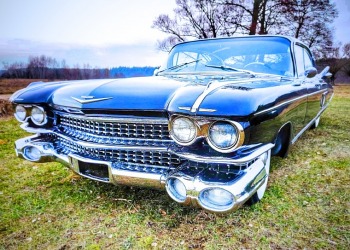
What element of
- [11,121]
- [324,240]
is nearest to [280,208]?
[324,240]

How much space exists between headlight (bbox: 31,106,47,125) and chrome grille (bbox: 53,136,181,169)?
0.49 metres

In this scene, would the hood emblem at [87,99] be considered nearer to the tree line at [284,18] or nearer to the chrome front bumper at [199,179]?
the chrome front bumper at [199,179]

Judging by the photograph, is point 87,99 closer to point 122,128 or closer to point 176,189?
point 122,128

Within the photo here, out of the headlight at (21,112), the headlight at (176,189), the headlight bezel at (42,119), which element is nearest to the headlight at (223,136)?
the headlight at (176,189)

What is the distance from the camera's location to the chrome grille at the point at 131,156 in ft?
7.00

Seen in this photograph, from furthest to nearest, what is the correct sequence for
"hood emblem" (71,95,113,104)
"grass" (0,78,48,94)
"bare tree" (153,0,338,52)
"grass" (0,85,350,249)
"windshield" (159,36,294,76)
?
"bare tree" (153,0,338,52) → "grass" (0,78,48,94) → "windshield" (159,36,294,76) → "hood emblem" (71,95,113,104) → "grass" (0,85,350,249)

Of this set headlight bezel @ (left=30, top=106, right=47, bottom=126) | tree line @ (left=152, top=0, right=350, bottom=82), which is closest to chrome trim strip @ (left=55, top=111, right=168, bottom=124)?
headlight bezel @ (left=30, top=106, right=47, bottom=126)

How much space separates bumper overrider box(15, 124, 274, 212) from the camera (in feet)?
5.81

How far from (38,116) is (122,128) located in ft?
3.90

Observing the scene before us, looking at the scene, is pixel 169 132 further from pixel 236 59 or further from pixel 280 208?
pixel 236 59

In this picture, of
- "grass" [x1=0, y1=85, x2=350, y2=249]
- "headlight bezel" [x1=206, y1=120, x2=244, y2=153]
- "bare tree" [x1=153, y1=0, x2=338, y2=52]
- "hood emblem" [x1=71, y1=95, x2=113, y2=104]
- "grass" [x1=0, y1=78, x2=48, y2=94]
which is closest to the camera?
"headlight bezel" [x1=206, y1=120, x2=244, y2=153]

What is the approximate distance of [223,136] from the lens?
1.78 meters

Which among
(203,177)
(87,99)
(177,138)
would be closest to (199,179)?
(203,177)

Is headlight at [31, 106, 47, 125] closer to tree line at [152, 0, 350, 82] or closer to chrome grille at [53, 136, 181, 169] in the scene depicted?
chrome grille at [53, 136, 181, 169]
